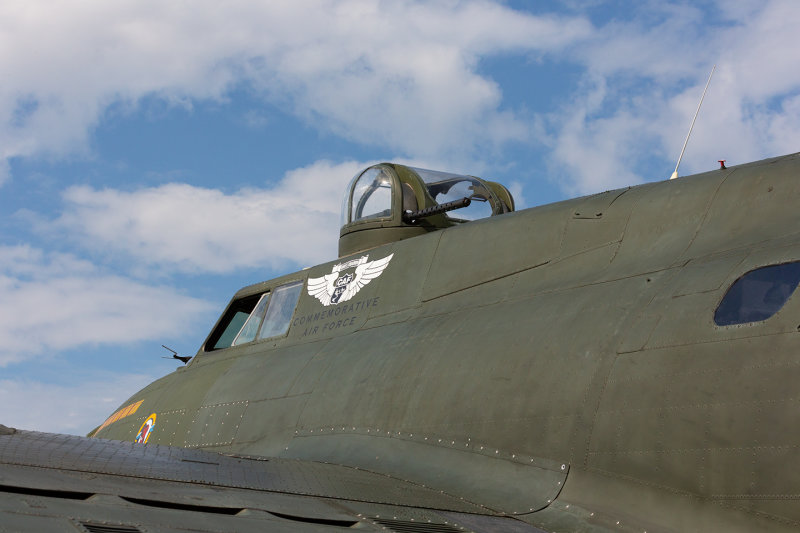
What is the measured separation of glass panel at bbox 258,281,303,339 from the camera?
1077 centimetres

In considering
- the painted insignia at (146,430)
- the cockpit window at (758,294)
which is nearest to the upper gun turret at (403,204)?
the painted insignia at (146,430)

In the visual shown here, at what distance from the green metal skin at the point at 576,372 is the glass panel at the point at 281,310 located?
30.0 inches

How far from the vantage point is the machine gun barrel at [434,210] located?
10070mm

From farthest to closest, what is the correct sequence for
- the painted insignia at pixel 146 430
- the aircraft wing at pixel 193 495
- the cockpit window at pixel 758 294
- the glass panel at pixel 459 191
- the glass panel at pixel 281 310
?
the glass panel at pixel 459 191
the painted insignia at pixel 146 430
the glass panel at pixel 281 310
the cockpit window at pixel 758 294
the aircraft wing at pixel 193 495

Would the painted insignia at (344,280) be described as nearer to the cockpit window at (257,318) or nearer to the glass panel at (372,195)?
the cockpit window at (257,318)

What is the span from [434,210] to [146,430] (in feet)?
15.0

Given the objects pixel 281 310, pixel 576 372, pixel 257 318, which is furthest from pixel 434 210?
pixel 576 372

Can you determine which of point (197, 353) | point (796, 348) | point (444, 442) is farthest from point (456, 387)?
point (197, 353)

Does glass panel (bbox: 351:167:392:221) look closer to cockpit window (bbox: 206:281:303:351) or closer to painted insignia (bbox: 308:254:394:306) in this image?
painted insignia (bbox: 308:254:394:306)

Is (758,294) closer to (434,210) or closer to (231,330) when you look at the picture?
(434,210)

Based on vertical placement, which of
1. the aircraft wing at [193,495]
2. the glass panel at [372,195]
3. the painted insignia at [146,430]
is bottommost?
the aircraft wing at [193,495]

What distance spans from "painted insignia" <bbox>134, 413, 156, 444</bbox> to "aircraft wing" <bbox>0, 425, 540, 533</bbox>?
14.6 feet

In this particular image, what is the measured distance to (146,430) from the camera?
11312mm

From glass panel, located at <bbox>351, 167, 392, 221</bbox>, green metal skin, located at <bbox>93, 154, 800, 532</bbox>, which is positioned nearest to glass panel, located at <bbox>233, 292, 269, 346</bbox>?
green metal skin, located at <bbox>93, 154, 800, 532</bbox>
